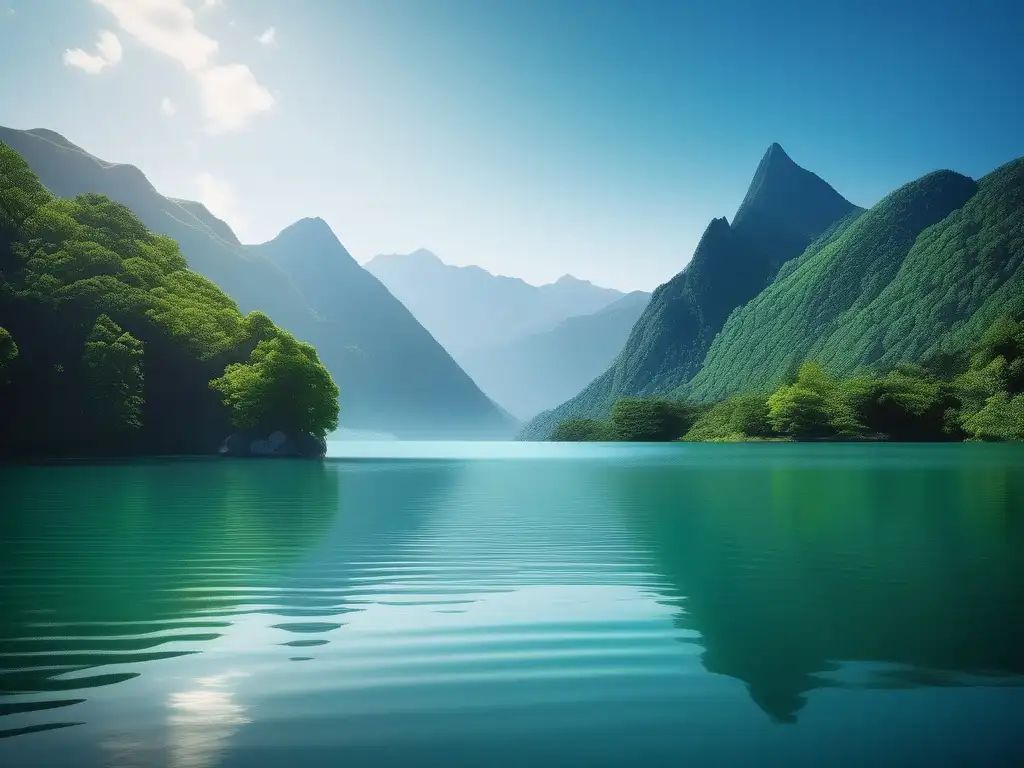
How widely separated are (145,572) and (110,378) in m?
75.0

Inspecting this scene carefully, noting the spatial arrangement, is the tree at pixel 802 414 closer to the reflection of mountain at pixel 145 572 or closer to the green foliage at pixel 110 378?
the green foliage at pixel 110 378

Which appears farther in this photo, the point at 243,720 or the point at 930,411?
the point at 930,411

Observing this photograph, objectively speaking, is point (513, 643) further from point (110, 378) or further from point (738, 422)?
point (738, 422)

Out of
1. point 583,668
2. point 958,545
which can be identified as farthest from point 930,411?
point 583,668

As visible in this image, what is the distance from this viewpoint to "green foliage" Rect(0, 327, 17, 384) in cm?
7562

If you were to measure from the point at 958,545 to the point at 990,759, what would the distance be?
50.6ft

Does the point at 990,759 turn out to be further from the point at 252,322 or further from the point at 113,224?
the point at 113,224

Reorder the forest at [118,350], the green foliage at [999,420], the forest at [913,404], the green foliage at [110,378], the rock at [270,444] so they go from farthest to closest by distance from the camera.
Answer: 1. the forest at [913,404]
2. the green foliage at [999,420]
3. the rock at [270,444]
4. the forest at [118,350]
5. the green foliage at [110,378]

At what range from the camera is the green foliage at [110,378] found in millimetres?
82188

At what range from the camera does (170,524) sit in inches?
1027

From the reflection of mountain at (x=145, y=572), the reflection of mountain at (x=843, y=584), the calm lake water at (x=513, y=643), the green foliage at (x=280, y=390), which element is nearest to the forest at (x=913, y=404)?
the green foliage at (x=280, y=390)

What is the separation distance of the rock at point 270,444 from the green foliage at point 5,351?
93.8 ft

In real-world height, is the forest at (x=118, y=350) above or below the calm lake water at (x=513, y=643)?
above

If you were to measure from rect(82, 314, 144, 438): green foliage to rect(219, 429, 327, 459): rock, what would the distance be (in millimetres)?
15183
